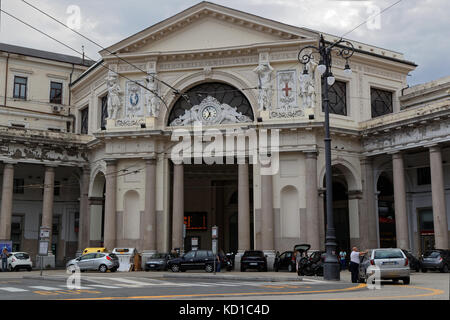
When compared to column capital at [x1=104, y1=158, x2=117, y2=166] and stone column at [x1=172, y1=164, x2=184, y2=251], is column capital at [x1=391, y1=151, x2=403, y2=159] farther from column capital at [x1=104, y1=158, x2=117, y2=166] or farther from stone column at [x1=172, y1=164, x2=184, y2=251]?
column capital at [x1=104, y1=158, x2=117, y2=166]

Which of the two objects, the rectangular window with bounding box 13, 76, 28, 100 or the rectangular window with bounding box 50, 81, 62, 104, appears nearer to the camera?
the rectangular window with bounding box 13, 76, 28, 100

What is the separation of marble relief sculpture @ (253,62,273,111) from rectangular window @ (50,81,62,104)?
20200mm

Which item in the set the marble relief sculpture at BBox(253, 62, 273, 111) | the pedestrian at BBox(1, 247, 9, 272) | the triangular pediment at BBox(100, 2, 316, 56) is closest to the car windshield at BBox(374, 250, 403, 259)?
the marble relief sculpture at BBox(253, 62, 273, 111)

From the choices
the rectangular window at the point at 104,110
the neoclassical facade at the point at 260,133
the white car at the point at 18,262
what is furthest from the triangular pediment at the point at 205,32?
the white car at the point at 18,262

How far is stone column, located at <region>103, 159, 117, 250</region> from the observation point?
3862cm

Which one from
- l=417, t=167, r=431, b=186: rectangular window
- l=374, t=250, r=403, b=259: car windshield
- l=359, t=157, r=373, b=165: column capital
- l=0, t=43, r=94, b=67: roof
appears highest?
l=0, t=43, r=94, b=67: roof

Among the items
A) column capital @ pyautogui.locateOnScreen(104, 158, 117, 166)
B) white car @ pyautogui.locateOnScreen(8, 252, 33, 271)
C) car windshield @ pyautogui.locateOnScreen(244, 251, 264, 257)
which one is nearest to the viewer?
car windshield @ pyautogui.locateOnScreen(244, 251, 264, 257)

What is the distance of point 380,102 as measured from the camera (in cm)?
4125

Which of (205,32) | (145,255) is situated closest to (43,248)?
(145,255)

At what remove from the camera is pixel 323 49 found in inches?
923

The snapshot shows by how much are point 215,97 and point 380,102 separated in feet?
40.2

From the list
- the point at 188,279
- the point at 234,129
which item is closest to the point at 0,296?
the point at 188,279

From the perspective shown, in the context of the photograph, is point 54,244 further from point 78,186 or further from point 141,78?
point 141,78

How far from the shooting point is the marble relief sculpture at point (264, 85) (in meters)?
37.0
